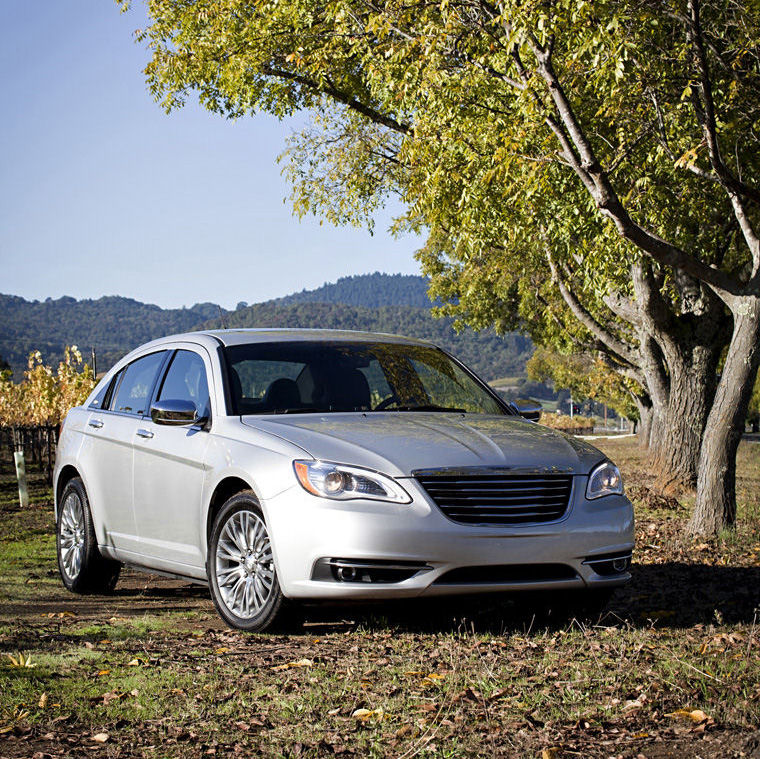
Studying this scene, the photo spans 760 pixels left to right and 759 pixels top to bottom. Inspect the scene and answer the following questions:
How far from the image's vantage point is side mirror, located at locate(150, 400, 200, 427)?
673 cm

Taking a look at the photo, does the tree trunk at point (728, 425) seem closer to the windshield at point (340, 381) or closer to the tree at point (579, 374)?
the windshield at point (340, 381)

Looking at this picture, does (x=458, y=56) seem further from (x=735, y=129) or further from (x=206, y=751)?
(x=206, y=751)

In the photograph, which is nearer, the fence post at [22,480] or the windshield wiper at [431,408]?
the windshield wiper at [431,408]

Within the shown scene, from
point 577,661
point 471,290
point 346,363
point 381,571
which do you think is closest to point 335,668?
point 381,571

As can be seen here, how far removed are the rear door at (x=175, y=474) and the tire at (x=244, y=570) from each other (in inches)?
10.7

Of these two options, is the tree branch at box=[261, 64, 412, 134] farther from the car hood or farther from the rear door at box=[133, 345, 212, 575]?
the car hood

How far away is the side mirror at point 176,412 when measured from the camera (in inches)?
265

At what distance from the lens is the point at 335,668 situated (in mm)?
5332

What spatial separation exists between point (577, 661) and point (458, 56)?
828 cm

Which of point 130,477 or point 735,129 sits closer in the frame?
point 130,477

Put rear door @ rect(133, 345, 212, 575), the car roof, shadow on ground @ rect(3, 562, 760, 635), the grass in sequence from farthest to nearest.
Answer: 1. the car roof
2. rear door @ rect(133, 345, 212, 575)
3. shadow on ground @ rect(3, 562, 760, 635)
4. the grass

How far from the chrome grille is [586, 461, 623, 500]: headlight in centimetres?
25

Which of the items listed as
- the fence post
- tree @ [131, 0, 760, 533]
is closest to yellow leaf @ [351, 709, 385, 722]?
tree @ [131, 0, 760, 533]

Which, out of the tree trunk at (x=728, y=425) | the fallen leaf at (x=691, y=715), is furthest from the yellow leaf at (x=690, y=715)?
the tree trunk at (x=728, y=425)
